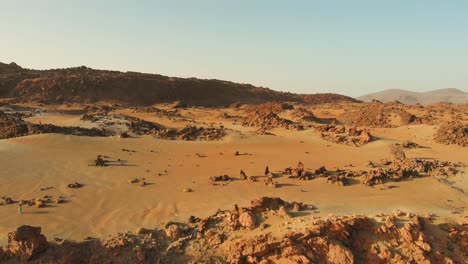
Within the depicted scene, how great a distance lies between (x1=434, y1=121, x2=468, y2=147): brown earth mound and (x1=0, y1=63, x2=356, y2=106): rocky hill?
21.2 metres

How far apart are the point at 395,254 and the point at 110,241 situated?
13.5ft

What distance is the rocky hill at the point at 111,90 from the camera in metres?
31.3

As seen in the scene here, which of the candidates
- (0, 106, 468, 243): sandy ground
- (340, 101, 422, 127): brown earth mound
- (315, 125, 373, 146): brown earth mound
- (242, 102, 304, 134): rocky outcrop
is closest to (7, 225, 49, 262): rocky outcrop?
(0, 106, 468, 243): sandy ground

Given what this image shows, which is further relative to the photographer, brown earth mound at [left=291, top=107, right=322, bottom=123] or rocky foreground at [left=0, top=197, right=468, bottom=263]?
brown earth mound at [left=291, top=107, right=322, bottom=123]

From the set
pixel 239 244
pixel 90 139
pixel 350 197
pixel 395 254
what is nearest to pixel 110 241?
pixel 239 244

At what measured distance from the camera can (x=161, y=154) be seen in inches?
506

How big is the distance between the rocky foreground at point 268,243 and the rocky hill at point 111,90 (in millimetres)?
25546

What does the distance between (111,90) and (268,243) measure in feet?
95.5

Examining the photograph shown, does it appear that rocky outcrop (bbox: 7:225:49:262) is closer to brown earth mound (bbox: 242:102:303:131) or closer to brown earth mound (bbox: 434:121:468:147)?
brown earth mound (bbox: 242:102:303:131)

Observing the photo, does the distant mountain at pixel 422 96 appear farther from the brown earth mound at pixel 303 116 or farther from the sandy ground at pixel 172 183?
the sandy ground at pixel 172 183

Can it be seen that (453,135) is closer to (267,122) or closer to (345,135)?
(345,135)

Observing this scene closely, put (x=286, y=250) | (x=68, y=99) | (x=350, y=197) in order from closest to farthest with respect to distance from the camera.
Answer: (x=286, y=250), (x=350, y=197), (x=68, y=99)

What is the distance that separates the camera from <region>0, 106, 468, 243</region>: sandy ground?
313 inches

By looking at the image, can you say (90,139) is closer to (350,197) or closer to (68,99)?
(350,197)
